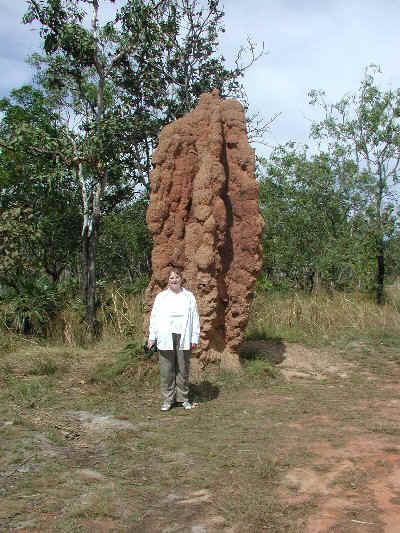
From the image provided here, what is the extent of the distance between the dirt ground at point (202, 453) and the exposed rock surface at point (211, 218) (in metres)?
0.89

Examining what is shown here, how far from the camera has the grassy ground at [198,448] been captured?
3170mm

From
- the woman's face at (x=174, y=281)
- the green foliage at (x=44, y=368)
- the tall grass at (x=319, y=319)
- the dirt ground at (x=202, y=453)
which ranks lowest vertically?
the dirt ground at (x=202, y=453)

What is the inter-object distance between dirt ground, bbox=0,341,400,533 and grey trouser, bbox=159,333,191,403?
27 centimetres

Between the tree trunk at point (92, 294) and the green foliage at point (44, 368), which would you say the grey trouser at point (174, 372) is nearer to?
the green foliage at point (44, 368)

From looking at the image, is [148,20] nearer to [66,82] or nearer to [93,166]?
[93,166]

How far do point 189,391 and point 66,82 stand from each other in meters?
9.97

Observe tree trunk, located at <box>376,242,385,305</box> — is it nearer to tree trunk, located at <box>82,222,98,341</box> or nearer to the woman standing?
tree trunk, located at <box>82,222,98,341</box>

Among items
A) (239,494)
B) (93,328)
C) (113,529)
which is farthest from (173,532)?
(93,328)

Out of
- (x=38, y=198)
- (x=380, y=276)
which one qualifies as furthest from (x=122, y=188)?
(x=380, y=276)

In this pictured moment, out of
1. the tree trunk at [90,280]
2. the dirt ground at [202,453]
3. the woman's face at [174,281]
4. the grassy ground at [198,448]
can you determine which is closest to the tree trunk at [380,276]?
the grassy ground at [198,448]

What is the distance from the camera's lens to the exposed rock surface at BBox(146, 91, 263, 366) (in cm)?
701

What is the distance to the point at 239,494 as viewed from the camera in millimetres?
3486

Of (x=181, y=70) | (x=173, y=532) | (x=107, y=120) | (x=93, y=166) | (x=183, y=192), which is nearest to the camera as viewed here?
(x=173, y=532)

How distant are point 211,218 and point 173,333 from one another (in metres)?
1.89
